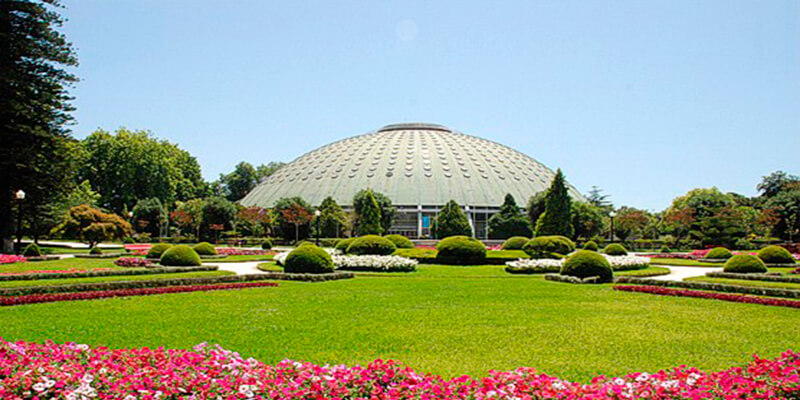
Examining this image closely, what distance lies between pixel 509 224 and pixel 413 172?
723 inches

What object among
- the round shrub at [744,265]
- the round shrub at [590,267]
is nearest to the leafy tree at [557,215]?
the round shrub at [744,265]

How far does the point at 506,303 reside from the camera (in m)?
12.1

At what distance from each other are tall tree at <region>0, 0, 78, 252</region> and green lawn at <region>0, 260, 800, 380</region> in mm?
20930

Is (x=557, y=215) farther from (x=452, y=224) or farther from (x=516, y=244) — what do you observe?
(x=452, y=224)

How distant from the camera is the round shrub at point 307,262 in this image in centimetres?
1855

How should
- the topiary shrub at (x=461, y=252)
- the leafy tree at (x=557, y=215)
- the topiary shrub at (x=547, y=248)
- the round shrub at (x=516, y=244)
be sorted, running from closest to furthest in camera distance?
1. the topiary shrub at (x=461, y=252)
2. the topiary shrub at (x=547, y=248)
3. the round shrub at (x=516, y=244)
4. the leafy tree at (x=557, y=215)

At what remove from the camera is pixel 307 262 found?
60.8 ft

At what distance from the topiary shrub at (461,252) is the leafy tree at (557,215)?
16213mm

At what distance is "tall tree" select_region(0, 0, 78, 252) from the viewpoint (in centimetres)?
2778

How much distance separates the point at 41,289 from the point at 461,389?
12612mm

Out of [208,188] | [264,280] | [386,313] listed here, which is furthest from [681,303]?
[208,188]

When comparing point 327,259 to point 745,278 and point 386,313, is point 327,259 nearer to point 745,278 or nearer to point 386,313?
point 386,313

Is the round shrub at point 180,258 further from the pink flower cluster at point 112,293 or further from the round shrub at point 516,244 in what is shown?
the round shrub at point 516,244

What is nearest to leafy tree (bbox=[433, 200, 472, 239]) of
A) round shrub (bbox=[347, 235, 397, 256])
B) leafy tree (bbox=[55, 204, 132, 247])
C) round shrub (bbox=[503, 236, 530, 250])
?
round shrub (bbox=[503, 236, 530, 250])
